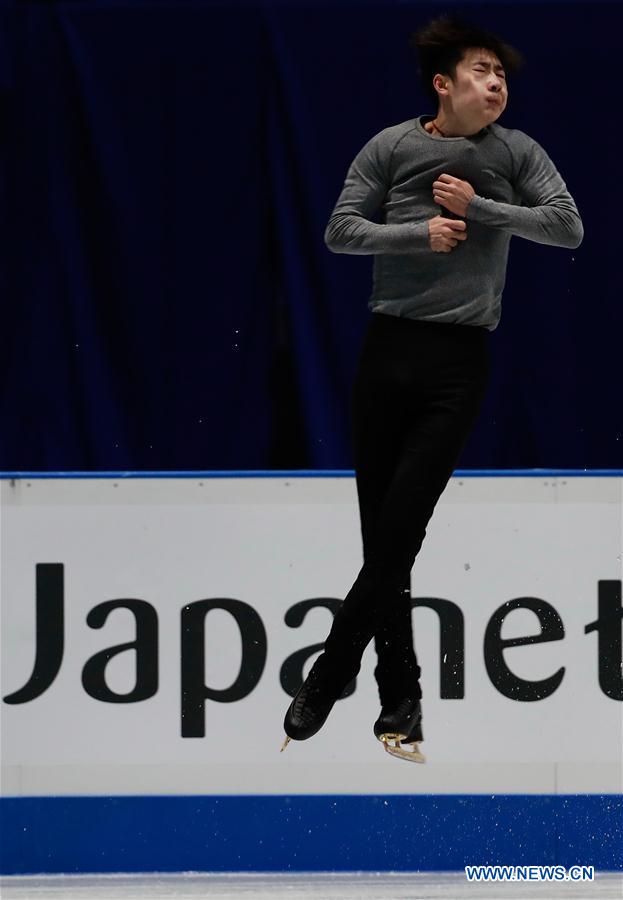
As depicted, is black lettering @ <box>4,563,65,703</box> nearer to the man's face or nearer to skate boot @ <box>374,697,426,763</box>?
skate boot @ <box>374,697,426,763</box>

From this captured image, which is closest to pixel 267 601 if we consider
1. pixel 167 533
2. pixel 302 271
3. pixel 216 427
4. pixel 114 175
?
pixel 167 533

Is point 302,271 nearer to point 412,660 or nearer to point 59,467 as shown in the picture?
point 59,467

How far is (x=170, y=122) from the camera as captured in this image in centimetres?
523

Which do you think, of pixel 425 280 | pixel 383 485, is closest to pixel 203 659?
pixel 383 485

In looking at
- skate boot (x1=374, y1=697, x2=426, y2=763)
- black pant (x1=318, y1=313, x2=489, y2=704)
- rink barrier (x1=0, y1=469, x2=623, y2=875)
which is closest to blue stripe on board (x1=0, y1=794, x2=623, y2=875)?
rink barrier (x1=0, y1=469, x2=623, y2=875)

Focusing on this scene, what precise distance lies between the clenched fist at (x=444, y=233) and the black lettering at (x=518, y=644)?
61.0 inches

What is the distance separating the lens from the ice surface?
4578 millimetres

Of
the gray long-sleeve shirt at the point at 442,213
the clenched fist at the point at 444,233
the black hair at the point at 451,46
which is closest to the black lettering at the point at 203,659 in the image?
the gray long-sleeve shirt at the point at 442,213

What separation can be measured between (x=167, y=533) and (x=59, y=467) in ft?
2.33

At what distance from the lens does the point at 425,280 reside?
3.55m

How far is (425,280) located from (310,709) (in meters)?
0.99

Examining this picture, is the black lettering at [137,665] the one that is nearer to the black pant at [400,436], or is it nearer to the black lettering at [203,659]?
the black lettering at [203,659]

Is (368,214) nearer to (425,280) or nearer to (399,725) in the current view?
(425,280)

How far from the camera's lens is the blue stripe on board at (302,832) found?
469cm
